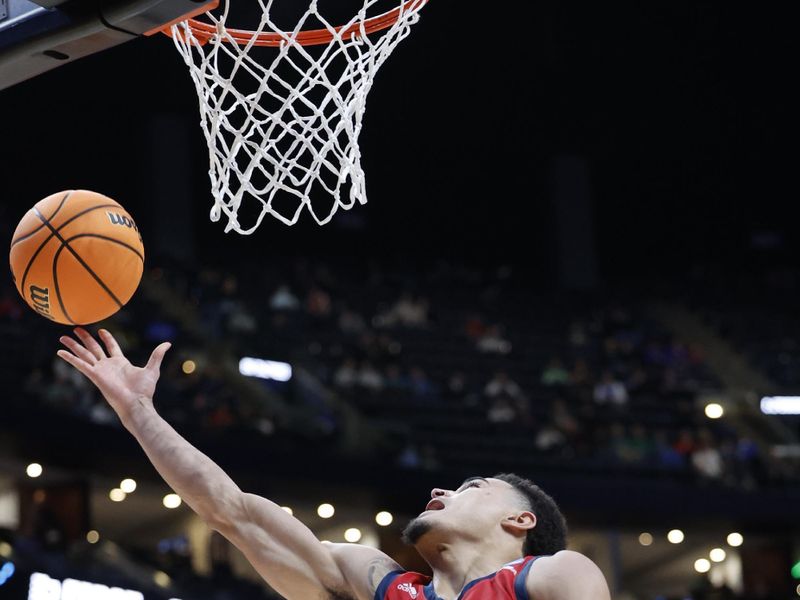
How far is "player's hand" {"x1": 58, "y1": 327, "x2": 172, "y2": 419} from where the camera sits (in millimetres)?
2861

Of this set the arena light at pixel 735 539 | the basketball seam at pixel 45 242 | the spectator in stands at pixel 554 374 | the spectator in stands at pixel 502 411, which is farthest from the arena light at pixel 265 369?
the basketball seam at pixel 45 242

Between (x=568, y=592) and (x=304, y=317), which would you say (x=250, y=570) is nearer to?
(x=304, y=317)

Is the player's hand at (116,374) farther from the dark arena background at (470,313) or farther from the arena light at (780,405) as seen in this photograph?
the arena light at (780,405)

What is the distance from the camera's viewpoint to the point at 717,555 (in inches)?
603

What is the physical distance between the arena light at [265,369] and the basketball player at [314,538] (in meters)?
8.78

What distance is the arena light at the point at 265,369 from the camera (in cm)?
1168

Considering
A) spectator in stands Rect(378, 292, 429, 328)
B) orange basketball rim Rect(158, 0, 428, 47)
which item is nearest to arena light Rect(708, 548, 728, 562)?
spectator in stands Rect(378, 292, 429, 328)

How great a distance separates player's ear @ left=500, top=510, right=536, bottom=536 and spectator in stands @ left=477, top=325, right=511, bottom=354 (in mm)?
11815

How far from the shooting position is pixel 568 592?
94.8 inches

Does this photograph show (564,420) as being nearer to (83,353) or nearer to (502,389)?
(502,389)

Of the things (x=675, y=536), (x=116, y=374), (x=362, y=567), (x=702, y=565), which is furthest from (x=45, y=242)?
(x=702, y=565)

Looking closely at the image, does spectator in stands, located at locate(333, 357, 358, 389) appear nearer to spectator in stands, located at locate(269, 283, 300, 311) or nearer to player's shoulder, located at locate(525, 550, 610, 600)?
spectator in stands, located at locate(269, 283, 300, 311)

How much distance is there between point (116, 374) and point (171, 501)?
9580 millimetres

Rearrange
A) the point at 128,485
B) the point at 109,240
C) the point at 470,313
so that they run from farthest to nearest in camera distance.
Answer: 1. the point at 470,313
2. the point at 128,485
3. the point at 109,240
